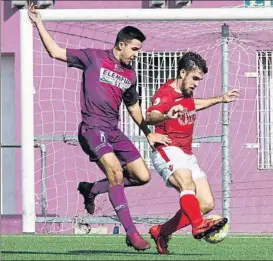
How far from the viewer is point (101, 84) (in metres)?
12.1

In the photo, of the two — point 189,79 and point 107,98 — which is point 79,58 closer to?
point 107,98

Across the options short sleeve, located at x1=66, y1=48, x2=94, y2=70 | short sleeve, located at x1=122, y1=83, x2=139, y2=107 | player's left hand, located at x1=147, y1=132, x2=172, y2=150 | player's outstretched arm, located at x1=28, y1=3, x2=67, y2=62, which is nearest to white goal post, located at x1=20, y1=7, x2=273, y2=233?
short sleeve, located at x1=122, y1=83, x2=139, y2=107

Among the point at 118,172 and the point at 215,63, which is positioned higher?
the point at 215,63

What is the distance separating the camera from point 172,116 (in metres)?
11.8

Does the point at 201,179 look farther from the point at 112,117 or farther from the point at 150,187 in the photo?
the point at 150,187

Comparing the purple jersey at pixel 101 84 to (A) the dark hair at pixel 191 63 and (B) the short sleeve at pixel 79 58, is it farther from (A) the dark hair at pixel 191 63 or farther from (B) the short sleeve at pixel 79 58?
(A) the dark hair at pixel 191 63

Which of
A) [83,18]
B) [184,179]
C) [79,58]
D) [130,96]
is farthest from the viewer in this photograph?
[83,18]

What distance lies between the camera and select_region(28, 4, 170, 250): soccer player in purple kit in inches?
467

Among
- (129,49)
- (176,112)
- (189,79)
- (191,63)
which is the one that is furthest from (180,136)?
(129,49)

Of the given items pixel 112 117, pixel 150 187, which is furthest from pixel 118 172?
pixel 150 187

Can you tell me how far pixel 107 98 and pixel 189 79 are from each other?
69 cm

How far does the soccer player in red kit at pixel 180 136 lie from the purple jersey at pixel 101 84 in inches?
14.7

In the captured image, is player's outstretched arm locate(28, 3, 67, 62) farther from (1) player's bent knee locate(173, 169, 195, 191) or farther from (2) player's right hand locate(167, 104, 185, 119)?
(1) player's bent knee locate(173, 169, 195, 191)

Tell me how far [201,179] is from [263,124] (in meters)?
5.87
